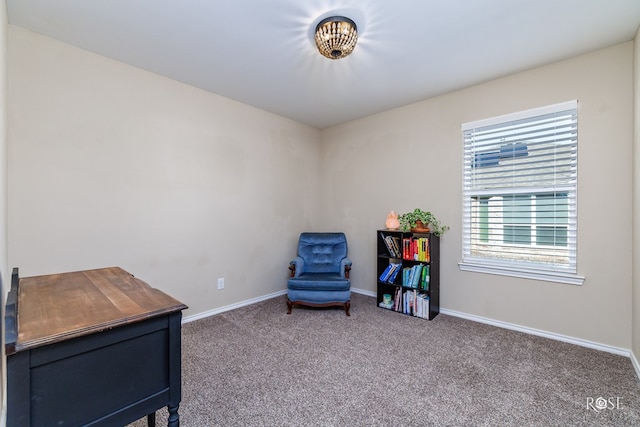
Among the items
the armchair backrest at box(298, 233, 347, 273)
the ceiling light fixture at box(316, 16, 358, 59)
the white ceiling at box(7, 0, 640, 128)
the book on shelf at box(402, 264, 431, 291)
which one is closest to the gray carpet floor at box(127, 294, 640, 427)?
the book on shelf at box(402, 264, 431, 291)

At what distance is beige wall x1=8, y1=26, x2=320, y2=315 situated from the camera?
215 cm

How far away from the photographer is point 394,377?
2.01 m

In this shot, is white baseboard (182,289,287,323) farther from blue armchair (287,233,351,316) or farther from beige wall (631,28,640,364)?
beige wall (631,28,640,364)

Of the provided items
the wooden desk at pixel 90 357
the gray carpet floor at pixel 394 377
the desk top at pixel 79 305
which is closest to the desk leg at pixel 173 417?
the wooden desk at pixel 90 357

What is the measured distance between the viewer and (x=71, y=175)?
231 cm

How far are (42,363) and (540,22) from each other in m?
3.25

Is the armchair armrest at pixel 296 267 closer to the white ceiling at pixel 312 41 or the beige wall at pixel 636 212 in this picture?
the white ceiling at pixel 312 41

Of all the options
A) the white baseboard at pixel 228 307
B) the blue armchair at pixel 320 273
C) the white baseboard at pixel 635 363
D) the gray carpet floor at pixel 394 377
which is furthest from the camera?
the blue armchair at pixel 320 273

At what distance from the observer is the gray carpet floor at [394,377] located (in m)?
1.64

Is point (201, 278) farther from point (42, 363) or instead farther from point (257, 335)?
point (42, 363)

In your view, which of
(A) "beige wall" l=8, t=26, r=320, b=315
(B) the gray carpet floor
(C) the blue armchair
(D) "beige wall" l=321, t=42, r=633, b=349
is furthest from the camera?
(C) the blue armchair

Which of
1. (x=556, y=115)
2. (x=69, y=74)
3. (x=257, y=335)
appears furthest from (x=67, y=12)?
(x=556, y=115)

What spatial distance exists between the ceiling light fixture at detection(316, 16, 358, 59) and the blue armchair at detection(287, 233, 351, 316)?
225cm

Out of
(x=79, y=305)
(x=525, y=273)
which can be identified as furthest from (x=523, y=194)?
(x=79, y=305)
